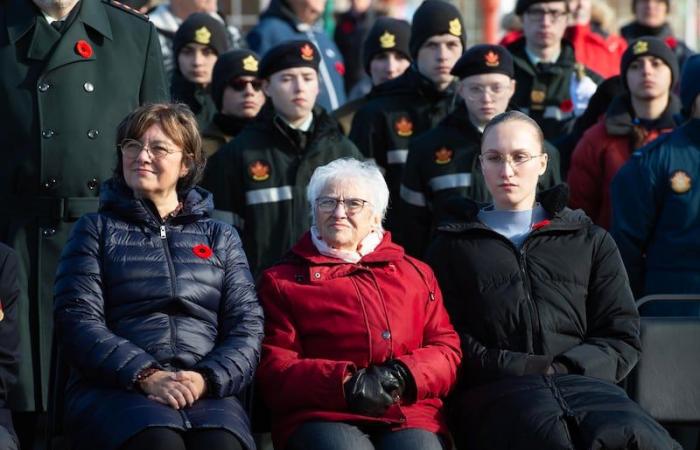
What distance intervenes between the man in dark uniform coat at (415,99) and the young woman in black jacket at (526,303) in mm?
2432

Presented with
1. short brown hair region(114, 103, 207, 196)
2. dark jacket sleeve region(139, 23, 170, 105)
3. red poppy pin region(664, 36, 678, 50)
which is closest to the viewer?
short brown hair region(114, 103, 207, 196)

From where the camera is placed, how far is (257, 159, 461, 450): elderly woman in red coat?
6.27 m

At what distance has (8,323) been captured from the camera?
633 centimetres

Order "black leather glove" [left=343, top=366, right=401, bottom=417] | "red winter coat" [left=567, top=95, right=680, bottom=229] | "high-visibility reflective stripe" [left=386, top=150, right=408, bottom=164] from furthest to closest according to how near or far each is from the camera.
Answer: "high-visibility reflective stripe" [left=386, top=150, right=408, bottom=164] < "red winter coat" [left=567, top=95, right=680, bottom=229] < "black leather glove" [left=343, top=366, right=401, bottom=417]

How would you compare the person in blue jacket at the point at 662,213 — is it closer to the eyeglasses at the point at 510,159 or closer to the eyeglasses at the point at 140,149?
the eyeglasses at the point at 510,159

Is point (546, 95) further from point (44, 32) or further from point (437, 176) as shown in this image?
point (44, 32)

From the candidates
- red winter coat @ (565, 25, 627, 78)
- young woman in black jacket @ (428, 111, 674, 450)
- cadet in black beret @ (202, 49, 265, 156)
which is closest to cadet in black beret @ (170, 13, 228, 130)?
cadet in black beret @ (202, 49, 265, 156)

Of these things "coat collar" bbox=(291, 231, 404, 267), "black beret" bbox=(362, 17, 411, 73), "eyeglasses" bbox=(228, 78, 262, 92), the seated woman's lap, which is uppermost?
"black beret" bbox=(362, 17, 411, 73)

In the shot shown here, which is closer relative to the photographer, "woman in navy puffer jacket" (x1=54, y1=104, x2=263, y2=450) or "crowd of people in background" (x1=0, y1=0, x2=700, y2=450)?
"woman in navy puffer jacket" (x1=54, y1=104, x2=263, y2=450)

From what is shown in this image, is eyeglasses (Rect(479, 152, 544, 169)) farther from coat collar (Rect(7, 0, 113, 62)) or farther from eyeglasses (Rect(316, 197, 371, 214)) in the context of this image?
coat collar (Rect(7, 0, 113, 62))

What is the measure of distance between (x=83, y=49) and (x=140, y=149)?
79 centimetres

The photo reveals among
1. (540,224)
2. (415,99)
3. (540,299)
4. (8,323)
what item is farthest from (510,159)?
(415,99)

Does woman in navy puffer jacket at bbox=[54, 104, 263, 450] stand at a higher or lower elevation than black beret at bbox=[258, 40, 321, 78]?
lower

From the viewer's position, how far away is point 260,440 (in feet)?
23.6
